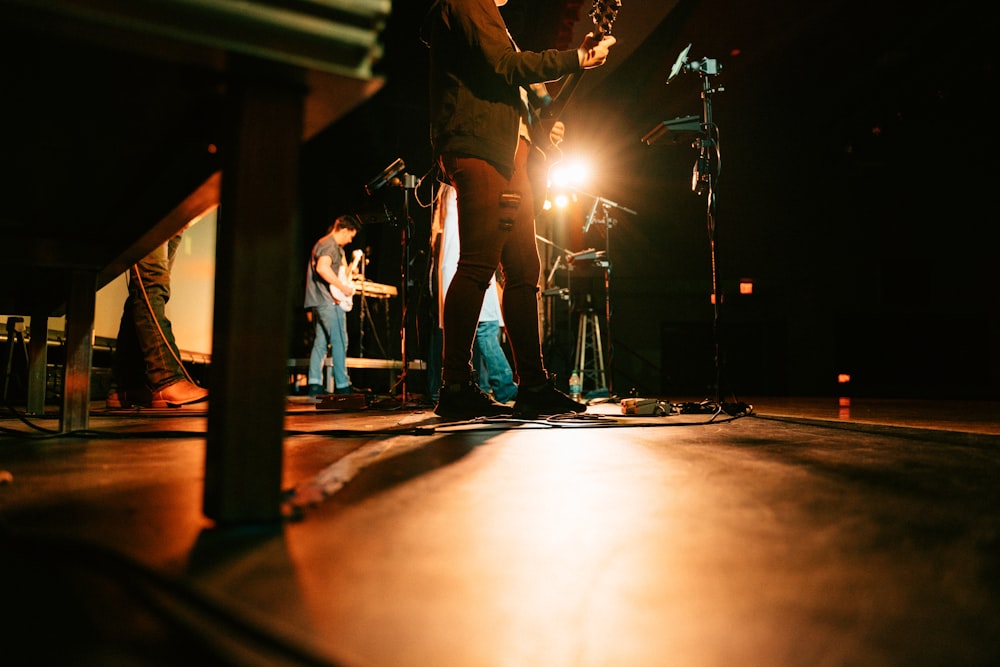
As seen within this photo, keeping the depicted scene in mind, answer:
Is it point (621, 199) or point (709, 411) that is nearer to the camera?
point (709, 411)

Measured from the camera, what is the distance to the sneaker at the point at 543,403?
7.64 ft

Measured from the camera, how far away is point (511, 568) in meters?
0.51

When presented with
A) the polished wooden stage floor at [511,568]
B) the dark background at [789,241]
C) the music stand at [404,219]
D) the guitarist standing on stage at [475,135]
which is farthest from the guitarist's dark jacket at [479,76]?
the dark background at [789,241]

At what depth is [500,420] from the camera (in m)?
2.10

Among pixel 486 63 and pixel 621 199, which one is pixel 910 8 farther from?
pixel 486 63

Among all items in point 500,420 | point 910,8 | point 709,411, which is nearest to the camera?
point 500,420

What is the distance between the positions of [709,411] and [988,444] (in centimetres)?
151

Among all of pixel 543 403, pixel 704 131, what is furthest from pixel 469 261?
pixel 704 131

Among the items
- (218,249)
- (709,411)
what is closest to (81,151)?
(218,249)

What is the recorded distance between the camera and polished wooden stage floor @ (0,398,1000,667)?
1.21 ft

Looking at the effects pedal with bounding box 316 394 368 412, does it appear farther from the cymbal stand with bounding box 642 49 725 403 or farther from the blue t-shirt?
the blue t-shirt

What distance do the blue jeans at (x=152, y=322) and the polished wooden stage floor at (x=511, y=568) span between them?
1838 mm

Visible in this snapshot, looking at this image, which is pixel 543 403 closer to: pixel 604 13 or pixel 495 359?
pixel 495 359

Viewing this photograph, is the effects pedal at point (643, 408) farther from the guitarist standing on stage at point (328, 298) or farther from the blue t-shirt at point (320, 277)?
the blue t-shirt at point (320, 277)
